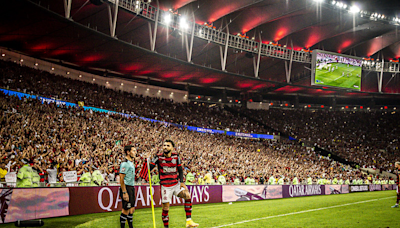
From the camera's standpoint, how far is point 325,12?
3700 centimetres

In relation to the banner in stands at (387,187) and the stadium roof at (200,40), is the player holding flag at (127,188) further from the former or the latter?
the banner in stands at (387,187)

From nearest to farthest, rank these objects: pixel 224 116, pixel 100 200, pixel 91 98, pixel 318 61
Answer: pixel 100 200 < pixel 91 98 < pixel 318 61 < pixel 224 116

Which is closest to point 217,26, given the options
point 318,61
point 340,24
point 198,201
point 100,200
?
point 318,61

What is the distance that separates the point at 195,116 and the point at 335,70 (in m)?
17.2

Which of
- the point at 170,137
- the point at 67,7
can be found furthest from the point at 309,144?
the point at 67,7

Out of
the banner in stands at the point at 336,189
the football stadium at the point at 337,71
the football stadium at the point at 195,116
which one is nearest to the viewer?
the football stadium at the point at 195,116

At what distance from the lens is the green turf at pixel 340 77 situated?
36.8 metres

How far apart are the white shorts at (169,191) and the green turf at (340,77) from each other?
3209 cm

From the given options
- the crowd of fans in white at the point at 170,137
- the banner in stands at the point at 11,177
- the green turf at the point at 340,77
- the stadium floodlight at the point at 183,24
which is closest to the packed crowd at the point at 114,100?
the crowd of fans in white at the point at 170,137

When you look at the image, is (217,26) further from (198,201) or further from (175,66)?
(198,201)

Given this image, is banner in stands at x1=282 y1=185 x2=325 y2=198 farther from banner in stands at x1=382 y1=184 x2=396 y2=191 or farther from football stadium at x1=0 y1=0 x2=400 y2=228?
banner in stands at x1=382 y1=184 x2=396 y2=191

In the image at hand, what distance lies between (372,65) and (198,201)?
3849 cm

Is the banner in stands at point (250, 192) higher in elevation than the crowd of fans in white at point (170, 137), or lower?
lower

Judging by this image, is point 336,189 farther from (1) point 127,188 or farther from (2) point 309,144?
(1) point 127,188
